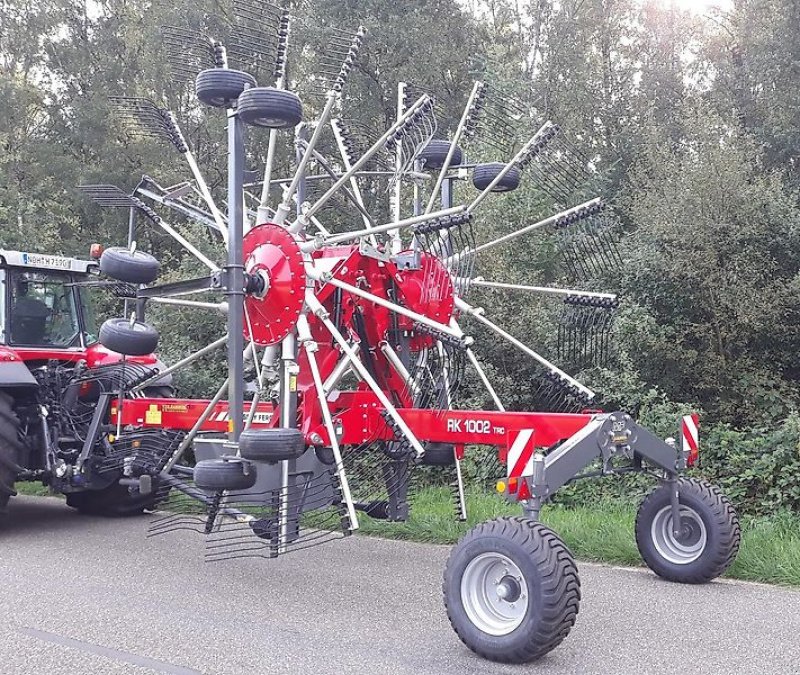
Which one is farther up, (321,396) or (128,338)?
(128,338)

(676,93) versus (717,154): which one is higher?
(676,93)

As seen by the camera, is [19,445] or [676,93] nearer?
[19,445]

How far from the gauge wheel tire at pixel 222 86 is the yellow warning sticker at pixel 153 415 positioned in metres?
2.46

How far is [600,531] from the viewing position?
700 cm

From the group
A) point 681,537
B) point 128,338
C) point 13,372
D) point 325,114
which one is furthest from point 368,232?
point 13,372

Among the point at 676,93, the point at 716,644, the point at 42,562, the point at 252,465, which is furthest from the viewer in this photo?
the point at 676,93

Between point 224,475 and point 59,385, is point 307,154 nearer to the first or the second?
point 224,475

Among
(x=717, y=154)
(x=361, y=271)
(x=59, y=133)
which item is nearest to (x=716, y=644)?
(x=361, y=271)

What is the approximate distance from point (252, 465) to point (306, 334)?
96cm

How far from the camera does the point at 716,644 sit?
181 inches

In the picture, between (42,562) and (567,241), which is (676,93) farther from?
(42,562)

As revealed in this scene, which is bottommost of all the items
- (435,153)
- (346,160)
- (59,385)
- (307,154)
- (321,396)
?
(59,385)

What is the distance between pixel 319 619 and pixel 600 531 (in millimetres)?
2751

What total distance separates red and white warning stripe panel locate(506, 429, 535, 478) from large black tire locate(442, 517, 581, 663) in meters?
0.30
